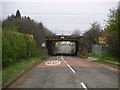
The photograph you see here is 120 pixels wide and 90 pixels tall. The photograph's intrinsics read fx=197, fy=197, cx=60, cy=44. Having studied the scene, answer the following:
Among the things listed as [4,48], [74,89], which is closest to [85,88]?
[74,89]

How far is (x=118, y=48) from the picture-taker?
87.3 ft

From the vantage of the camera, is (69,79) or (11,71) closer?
(69,79)

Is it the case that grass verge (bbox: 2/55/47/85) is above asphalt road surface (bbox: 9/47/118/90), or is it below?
above

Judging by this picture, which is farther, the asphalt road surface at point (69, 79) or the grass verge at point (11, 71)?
the grass verge at point (11, 71)

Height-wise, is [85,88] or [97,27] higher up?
[97,27]

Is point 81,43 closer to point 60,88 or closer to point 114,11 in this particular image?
point 114,11

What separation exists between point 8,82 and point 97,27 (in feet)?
150

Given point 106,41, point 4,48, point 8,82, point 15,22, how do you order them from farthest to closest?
point 15,22
point 106,41
point 4,48
point 8,82

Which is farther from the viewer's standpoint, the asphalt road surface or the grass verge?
the grass verge

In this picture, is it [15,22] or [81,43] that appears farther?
[81,43]

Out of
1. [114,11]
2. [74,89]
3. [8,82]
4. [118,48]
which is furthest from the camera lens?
[118,48]

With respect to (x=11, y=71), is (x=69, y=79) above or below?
below

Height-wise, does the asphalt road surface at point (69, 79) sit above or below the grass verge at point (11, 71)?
below

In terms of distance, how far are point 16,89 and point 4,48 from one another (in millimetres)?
6561
